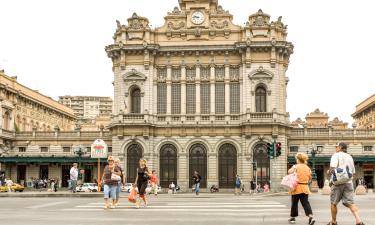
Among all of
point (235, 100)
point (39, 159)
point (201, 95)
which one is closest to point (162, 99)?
point (201, 95)

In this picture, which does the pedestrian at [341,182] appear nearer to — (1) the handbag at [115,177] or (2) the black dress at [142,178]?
(1) the handbag at [115,177]

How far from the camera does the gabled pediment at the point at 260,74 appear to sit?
5784 cm

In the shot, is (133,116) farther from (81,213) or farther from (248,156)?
(81,213)

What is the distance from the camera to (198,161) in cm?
5806

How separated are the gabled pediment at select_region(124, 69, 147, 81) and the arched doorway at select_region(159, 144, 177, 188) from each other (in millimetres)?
7541

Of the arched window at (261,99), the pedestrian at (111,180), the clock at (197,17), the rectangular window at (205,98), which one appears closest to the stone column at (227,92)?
the rectangular window at (205,98)

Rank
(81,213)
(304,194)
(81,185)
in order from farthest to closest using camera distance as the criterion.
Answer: (81,185), (81,213), (304,194)

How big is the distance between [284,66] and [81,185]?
2431 cm

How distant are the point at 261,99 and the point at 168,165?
11699 millimetres

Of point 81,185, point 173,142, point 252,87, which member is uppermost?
point 252,87

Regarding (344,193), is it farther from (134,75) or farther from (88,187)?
(134,75)

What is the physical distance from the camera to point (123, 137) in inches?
2295

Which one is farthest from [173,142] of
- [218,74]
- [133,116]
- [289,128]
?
[289,128]

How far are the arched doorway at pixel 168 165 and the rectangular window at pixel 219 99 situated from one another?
6.06 m
